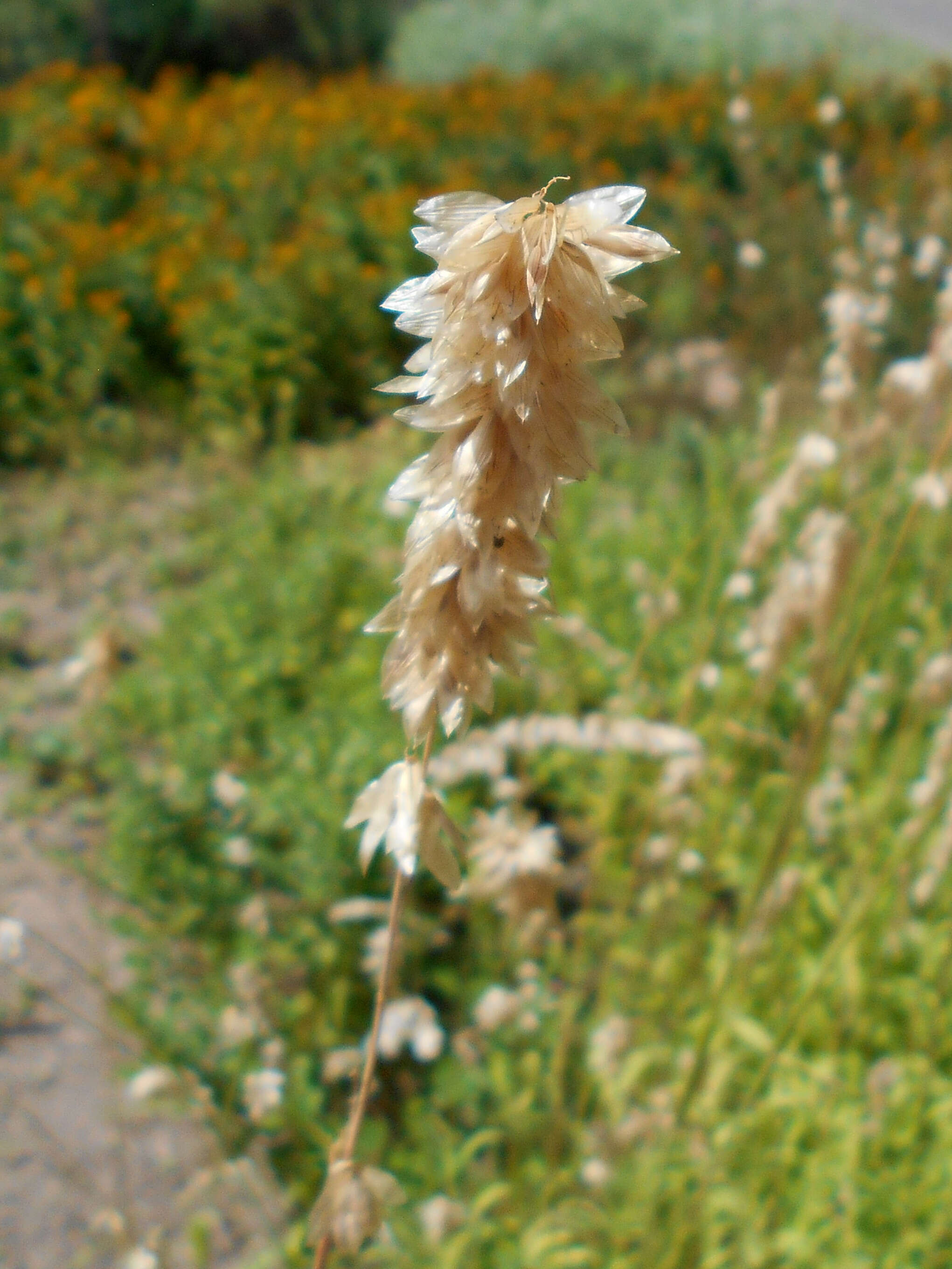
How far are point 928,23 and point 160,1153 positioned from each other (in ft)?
60.4

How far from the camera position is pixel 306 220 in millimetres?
5824

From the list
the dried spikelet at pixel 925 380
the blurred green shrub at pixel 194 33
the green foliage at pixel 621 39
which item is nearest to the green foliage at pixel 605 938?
the dried spikelet at pixel 925 380

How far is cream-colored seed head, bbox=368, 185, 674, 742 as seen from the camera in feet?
2.22

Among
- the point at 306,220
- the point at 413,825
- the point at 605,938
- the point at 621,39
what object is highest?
the point at 413,825

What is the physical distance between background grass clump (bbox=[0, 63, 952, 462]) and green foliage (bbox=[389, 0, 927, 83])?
3045 mm

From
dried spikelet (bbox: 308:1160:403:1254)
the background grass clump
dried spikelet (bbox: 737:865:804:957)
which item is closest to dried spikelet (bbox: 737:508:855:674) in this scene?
dried spikelet (bbox: 737:865:804:957)

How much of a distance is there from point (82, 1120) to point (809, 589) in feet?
5.71

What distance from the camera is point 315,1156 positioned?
6.46 feet

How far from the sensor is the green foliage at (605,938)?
1.92 m

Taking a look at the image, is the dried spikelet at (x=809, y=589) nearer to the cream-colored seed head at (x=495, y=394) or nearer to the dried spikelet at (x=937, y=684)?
the dried spikelet at (x=937, y=684)

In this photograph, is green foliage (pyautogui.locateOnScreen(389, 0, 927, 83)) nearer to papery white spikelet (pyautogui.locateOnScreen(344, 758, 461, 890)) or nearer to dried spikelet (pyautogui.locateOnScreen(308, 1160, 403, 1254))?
papery white spikelet (pyautogui.locateOnScreen(344, 758, 461, 890))

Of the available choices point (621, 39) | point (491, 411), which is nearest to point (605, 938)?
point (491, 411)

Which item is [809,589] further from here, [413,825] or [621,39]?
[621,39]

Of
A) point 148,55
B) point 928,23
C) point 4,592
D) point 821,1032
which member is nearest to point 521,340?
point 821,1032
